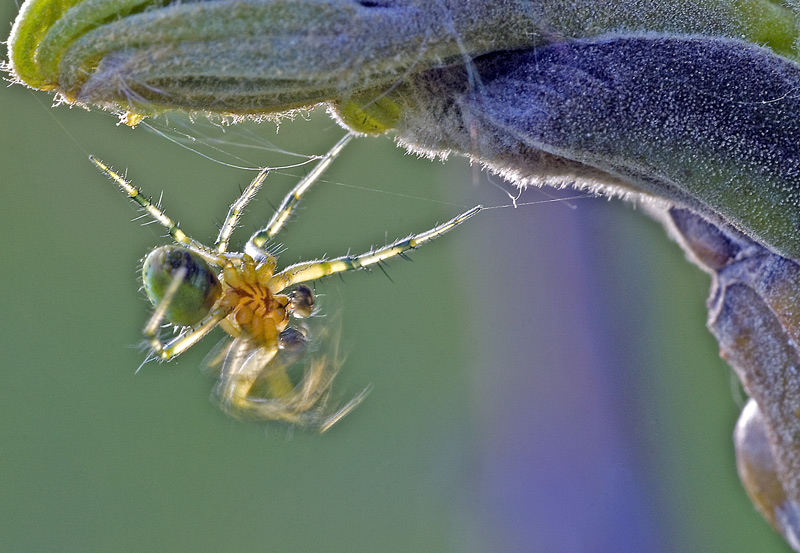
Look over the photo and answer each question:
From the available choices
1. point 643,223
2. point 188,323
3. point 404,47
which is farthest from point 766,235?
point 643,223

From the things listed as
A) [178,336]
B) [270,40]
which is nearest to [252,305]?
[178,336]

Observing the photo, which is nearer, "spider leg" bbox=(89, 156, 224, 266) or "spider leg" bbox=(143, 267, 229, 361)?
"spider leg" bbox=(143, 267, 229, 361)

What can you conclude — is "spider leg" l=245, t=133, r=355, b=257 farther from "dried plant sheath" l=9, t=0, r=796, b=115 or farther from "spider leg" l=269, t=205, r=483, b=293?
"dried plant sheath" l=9, t=0, r=796, b=115

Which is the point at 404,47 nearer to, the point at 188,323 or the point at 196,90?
the point at 196,90

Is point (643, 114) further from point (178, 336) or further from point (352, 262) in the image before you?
point (178, 336)

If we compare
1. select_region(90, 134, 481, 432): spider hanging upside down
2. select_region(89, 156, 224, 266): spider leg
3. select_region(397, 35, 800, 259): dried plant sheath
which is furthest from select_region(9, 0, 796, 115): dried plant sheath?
select_region(89, 156, 224, 266): spider leg

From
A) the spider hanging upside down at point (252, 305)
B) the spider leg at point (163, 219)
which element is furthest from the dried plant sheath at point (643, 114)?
the spider leg at point (163, 219)

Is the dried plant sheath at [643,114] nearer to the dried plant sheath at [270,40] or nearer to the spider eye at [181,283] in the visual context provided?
the dried plant sheath at [270,40]
